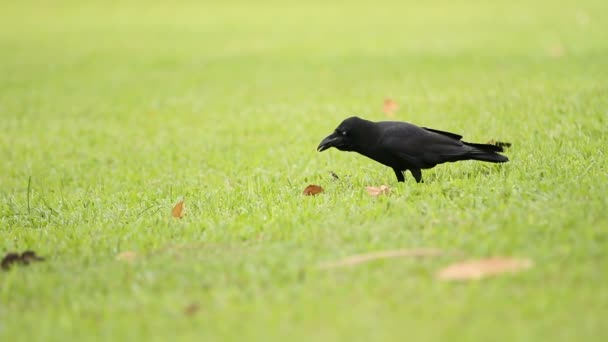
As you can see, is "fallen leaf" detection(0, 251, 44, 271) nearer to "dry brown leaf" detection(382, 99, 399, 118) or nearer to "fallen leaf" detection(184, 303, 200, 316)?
"fallen leaf" detection(184, 303, 200, 316)

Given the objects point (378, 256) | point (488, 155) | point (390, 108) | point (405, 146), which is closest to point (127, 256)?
point (378, 256)

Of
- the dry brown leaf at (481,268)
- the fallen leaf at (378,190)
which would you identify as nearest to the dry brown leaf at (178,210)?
the fallen leaf at (378,190)

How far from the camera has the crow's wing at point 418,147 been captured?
16.2ft

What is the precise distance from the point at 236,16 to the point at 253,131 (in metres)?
16.6

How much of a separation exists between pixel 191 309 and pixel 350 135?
2244 mm

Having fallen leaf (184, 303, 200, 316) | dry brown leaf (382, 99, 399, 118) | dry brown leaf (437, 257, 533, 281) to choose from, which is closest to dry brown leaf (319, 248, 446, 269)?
dry brown leaf (437, 257, 533, 281)

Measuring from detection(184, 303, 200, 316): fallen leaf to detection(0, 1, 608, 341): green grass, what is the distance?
0.08 ft

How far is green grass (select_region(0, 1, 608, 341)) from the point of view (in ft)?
9.73

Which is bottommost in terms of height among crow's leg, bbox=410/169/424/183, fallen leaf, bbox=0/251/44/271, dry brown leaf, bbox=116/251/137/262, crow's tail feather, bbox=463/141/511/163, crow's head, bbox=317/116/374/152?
fallen leaf, bbox=0/251/44/271

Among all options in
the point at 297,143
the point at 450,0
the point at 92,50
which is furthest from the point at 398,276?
the point at 450,0

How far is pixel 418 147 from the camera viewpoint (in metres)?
4.95

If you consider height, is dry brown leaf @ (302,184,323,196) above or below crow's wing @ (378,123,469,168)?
below

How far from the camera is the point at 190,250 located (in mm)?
3965

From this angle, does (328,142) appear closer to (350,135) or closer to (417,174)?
(350,135)
